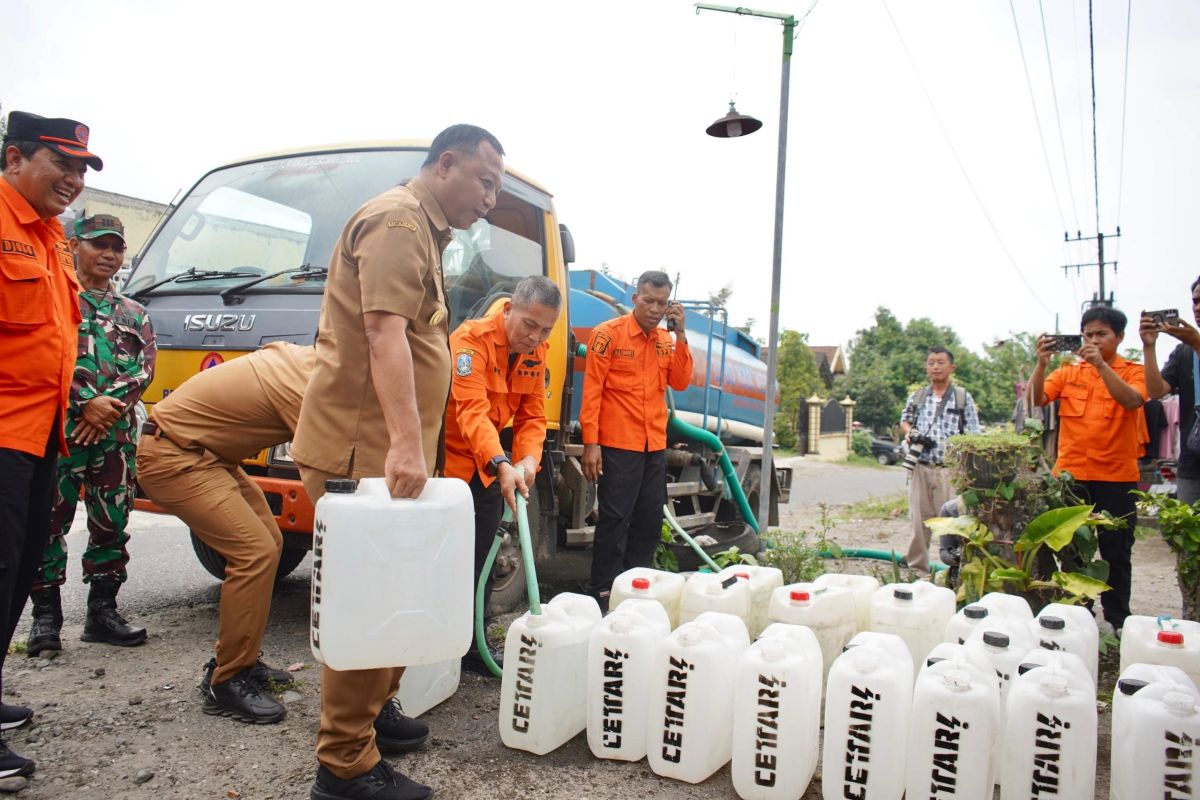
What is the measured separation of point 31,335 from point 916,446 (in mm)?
5409

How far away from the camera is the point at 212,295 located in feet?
12.2

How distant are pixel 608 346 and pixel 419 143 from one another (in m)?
1.46

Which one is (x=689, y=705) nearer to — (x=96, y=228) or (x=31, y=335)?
(x=31, y=335)

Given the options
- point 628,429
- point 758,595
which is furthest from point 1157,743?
point 628,429

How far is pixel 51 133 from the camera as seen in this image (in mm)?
2490

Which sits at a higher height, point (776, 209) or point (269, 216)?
point (776, 209)

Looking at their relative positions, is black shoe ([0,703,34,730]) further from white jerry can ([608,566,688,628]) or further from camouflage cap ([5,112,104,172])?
white jerry can ([608,566,688,628])

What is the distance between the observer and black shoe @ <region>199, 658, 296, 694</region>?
2973mm

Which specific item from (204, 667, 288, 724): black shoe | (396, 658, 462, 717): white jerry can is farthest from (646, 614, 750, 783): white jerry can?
(204, 667, 288, 724): black shoe

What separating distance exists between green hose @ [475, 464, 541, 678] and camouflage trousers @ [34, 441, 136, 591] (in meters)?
1.65

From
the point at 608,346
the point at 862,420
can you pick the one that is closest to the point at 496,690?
the point at 608,346

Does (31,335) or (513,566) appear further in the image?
(513,566)

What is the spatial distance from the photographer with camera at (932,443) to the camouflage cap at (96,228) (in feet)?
16.9

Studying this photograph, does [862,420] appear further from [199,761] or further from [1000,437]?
[199,761]
